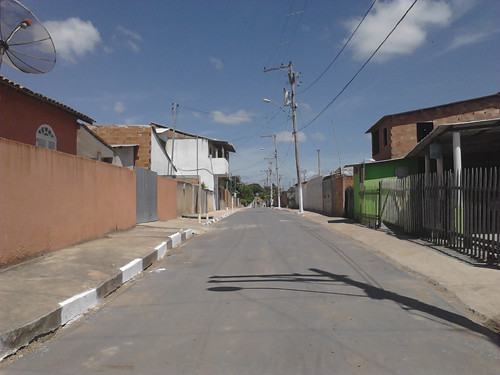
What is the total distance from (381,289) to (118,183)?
9009 millimetres

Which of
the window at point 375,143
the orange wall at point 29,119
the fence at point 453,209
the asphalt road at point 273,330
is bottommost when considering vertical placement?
the asphalt road at point 273,330

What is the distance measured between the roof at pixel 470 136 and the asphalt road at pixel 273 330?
17.7ft

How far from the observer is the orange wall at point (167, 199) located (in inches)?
784

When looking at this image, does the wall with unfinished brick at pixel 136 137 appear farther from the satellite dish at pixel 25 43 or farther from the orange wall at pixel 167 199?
the satellite dish at pixel 25 43

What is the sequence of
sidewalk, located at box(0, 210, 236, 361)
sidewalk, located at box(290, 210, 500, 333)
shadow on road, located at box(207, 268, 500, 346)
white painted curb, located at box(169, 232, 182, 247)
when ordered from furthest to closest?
white painted curb, located at box(169, 232, 182, 247)
sidewalk, located at box(290, 210, 500, 333)
shadow on road, located at box(207, 268, 500, 346)
sidewalk, located at box(0, 210, 236, 361)

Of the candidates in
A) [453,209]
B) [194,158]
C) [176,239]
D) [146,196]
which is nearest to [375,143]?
[194,158]

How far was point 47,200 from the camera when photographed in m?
7.95

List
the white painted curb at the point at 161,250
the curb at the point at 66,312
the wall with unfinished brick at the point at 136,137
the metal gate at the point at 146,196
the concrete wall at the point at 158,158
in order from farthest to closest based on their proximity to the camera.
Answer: the concrete wall at the point at 158,158, the wall with unfinished brick at the point at 136,137, the metal gate at the point at 146,196, the white painted curb at the point at 161,250, the curb at the point at 66,312

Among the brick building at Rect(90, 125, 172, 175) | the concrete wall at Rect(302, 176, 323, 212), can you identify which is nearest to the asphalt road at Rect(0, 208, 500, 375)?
the brick building at Rect(90, 125, 172, 175)

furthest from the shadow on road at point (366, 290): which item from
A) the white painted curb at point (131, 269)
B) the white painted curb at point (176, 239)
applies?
the white painted curb at point (176, 239)

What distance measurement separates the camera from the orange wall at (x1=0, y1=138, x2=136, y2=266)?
666 centimetres

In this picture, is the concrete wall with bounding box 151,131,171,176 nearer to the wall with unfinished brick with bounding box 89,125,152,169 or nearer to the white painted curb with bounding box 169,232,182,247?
the wall with unfinished brick with bounding box 89,125,152,169

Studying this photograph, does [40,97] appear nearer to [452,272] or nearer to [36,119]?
[36,119]

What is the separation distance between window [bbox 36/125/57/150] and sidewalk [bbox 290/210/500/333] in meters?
9.56
